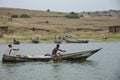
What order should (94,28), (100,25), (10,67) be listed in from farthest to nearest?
(100,25) → (94,28) → (10,67)

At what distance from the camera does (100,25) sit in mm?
99938

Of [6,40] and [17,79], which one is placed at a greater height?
[17,79]

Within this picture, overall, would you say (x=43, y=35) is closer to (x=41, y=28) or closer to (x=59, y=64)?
(x=41, y=28)

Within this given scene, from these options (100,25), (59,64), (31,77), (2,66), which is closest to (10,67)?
(2,66)

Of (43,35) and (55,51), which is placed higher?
(55,51)

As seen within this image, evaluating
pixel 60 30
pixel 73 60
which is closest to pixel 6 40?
pixel 60 30

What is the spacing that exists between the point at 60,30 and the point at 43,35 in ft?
29.1

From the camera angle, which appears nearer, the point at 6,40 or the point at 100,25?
the point at 6,40

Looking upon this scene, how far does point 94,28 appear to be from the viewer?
9388 cm

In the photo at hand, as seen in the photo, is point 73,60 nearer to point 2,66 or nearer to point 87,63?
point 87,63

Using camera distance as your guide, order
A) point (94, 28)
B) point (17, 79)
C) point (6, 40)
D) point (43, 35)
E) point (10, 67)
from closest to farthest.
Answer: point (17, 79)
point (10, 67)
point (6, 40)
point (43, 35)
point (94, 28)

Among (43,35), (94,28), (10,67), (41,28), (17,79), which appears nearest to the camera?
(17,79)

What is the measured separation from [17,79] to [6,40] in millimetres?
50572

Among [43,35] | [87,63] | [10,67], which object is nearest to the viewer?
[10,67]
